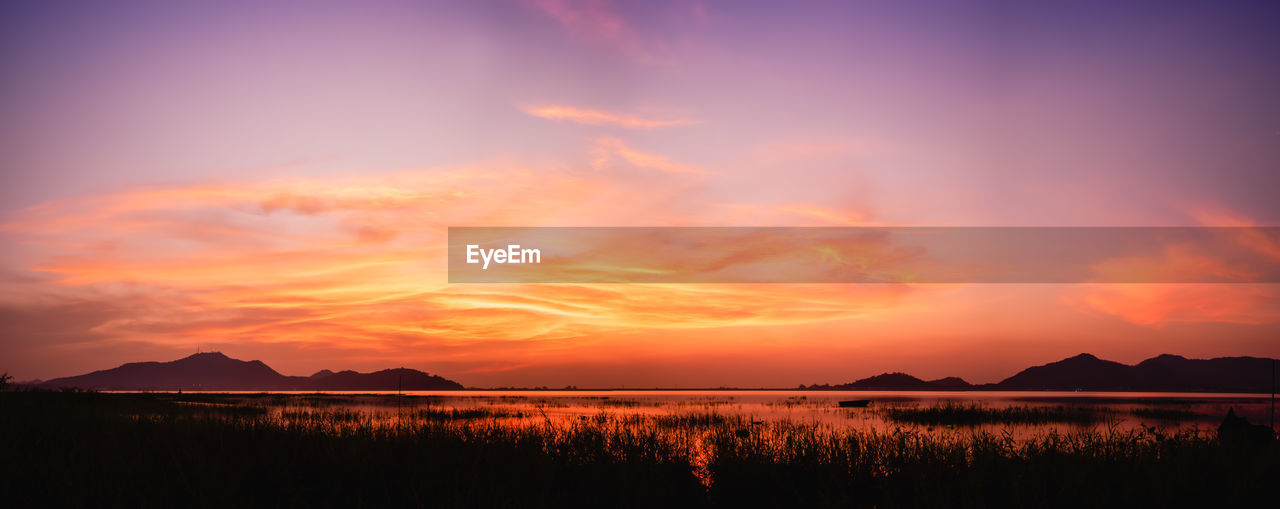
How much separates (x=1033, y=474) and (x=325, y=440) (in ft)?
42.8

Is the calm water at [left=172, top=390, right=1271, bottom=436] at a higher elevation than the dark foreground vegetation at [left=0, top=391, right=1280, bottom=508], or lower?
lower

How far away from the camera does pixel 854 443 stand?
14094 mm

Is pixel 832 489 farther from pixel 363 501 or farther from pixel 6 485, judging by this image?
pixel 6 485

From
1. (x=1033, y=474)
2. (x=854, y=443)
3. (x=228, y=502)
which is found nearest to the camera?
(x=228, y=502)

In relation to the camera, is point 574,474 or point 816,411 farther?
point 816,411

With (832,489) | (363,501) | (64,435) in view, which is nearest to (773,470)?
(832,489)

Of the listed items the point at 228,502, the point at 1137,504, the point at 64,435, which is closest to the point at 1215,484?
the point at 1137,504

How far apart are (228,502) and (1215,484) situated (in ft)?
47.2

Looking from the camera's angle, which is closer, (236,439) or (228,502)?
(228,502)

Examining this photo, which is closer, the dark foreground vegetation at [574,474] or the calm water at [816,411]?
the dark foreground vegetation at [574,474]

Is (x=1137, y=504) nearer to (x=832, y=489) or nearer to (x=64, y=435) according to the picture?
(x=832, y=489)

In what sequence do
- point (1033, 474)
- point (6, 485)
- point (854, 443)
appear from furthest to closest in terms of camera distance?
point (854, 443) → point (1033, 474) → point (6, 485)

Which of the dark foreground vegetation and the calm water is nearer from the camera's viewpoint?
the dark foreground vegetation

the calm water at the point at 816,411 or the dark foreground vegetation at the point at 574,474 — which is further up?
the dark foreground vegetation at the point at 574,474
